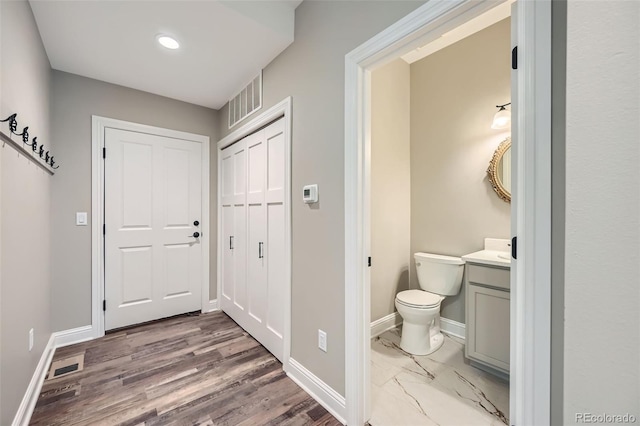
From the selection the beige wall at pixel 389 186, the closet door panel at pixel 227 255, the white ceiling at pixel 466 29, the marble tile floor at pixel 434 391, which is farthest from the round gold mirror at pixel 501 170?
the closet door panel at pixel 227 255

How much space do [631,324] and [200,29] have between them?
242 centimetres

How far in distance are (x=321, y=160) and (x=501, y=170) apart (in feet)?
5.38

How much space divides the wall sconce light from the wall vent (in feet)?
6.52

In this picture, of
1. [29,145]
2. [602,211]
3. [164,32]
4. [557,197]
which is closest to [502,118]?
[557,197]

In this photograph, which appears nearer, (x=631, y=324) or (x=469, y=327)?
(x=631, y=324)

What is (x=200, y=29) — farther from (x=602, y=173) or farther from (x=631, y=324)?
(x=631, y=324)

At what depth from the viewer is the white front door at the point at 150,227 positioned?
8.52 feet

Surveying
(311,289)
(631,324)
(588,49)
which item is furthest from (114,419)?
(588,49)

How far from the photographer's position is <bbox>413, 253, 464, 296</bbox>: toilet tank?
91.7 inches

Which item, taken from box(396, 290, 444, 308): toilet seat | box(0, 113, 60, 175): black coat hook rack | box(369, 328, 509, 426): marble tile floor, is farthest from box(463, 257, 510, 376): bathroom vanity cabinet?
box(0, 113, 60, 175): black coat hook rack

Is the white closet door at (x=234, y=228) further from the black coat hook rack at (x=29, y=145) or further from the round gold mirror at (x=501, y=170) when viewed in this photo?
the round gold mirror at (x=501, y=170)

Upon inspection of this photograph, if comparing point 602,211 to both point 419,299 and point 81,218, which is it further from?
point 81,218

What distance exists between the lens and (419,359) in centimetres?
210

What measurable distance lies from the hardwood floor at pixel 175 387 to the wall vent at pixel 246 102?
2.13 m
